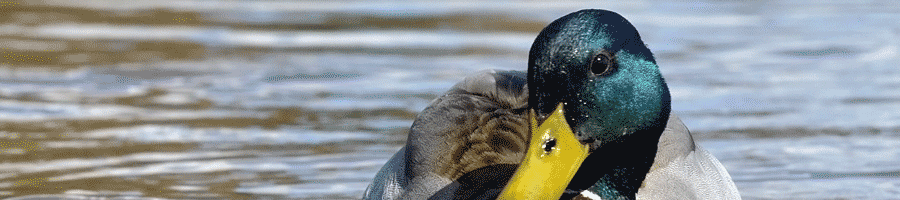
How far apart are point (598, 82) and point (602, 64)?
2.3 inches

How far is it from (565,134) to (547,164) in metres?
0.10

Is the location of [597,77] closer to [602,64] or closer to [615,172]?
[602,64]

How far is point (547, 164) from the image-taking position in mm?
4023

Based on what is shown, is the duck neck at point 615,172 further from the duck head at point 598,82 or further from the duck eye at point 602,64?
the duck eye at point 602,64

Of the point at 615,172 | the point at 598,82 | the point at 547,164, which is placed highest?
the point at 598,82

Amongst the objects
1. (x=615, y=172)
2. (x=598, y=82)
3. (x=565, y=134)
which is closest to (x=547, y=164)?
(x=565, y=134)

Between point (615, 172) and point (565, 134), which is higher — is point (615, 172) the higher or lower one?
the lower one

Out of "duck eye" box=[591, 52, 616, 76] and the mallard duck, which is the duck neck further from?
"duck eye" box=[591, 52, 616, 76]

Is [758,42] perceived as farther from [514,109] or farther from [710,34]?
[514,109]

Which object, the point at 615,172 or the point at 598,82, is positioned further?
the point at 615,172

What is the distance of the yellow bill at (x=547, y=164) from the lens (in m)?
4.02

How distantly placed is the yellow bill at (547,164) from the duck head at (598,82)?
0.12ft

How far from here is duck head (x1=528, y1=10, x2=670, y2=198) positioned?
401 centimetres

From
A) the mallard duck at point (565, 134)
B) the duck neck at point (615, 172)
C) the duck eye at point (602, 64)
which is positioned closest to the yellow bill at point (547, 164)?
the mallard duck at point (565, 134)
